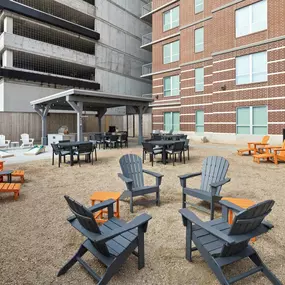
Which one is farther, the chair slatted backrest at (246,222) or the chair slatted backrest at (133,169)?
the chair slatted backrest at (133,169)

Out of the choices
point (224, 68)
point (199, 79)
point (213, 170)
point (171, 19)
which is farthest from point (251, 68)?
point (213, 170)

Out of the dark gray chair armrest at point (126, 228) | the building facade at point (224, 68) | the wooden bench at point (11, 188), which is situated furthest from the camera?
the building facade at point (224, 68)

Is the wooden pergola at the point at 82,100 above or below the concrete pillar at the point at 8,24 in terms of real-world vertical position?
below

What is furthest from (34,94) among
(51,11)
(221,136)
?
(221,136)

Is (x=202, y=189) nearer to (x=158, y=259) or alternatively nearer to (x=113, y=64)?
(x=158, y=259)

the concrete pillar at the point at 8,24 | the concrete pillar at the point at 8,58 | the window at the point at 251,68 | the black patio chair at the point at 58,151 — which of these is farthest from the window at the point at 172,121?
the concrete pillar at the point at 8,24

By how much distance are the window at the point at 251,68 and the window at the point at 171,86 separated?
7.67m

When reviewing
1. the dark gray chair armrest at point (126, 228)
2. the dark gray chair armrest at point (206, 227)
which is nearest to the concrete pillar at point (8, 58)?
the dark gray chair armrest at point (126, 228)

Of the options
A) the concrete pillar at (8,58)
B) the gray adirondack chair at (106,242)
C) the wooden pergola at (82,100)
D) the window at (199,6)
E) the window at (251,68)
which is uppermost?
the window at (199,6)

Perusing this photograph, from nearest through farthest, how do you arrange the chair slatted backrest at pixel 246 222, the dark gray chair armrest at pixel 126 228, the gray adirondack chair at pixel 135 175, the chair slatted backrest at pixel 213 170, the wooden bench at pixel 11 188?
the chair slatted backrest at pixel 246 222, the dark gray chair armrest at pixel 126 228, the chair slatted backrest at pixel 213 170, the gray adirondack chair at pixel 135 175, the wooden bench at pixel 11 188

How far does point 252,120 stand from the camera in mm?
16828

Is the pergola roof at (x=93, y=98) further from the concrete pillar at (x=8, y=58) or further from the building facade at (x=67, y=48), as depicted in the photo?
the concrete pillar at (x=8, y=58)

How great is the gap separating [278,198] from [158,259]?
148 inches

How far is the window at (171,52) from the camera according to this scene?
24.1 metres
